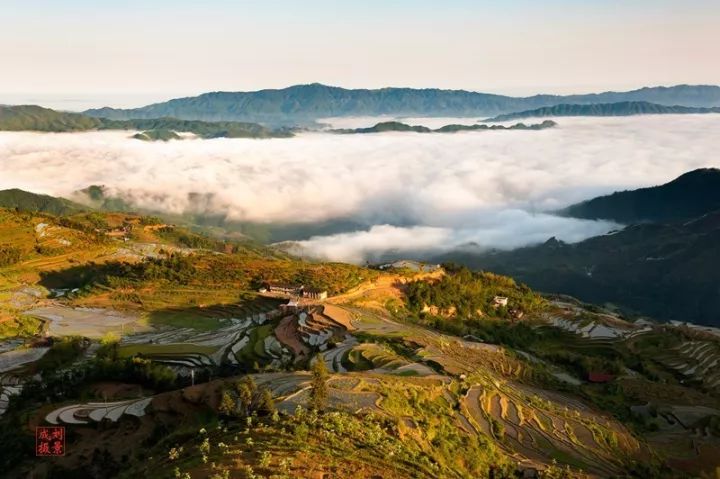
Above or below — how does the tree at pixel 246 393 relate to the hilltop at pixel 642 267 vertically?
above

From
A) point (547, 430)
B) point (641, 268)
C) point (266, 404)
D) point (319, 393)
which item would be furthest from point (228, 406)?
point (641, 268)

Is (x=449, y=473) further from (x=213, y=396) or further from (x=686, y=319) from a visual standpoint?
(x=686, y=319)

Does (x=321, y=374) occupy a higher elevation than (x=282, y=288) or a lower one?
higher

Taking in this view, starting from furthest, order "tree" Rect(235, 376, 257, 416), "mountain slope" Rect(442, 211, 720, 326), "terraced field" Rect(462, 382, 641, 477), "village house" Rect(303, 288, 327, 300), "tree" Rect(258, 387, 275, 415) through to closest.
Answer: "mountain slope" Rect(442, 211, 720, 326) < "village house" Rect(303, 288, 327, 300) < "terraced field" Rect(462, 382, 641, 477) < "tree" Rect(235, 376, 257, 416) < "tree" Rect(258, 387, 275, 415)

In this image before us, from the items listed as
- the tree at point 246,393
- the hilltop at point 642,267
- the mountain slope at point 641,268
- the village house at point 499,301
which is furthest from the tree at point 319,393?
the mountain slope at point 641,268

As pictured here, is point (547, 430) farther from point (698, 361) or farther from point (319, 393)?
point (698, 361)

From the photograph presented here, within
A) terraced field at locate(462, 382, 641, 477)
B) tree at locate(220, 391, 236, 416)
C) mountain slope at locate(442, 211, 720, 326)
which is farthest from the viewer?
mountain slope at locate(442, 211, 720, 326)

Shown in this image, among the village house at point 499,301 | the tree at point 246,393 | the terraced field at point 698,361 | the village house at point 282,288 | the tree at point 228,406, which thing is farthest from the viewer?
the village house at point 499,301

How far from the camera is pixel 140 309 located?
83.3 metres

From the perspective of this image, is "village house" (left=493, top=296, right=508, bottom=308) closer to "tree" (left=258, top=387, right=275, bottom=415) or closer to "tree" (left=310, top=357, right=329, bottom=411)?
"tree" (left=310, top=357, right=329, bottom=411)

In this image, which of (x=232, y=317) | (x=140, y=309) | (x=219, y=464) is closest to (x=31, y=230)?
(x=140, y=309)

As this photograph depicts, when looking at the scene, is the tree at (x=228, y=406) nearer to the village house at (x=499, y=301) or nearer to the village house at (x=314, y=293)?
the village house at (x=314, y=293)

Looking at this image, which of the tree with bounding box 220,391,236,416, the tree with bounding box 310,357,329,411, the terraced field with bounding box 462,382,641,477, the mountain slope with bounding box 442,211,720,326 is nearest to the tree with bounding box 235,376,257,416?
the tree with bounding box 220,391,236,416

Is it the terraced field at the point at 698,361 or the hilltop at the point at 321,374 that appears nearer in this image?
the hilltop at the point at 321,374
